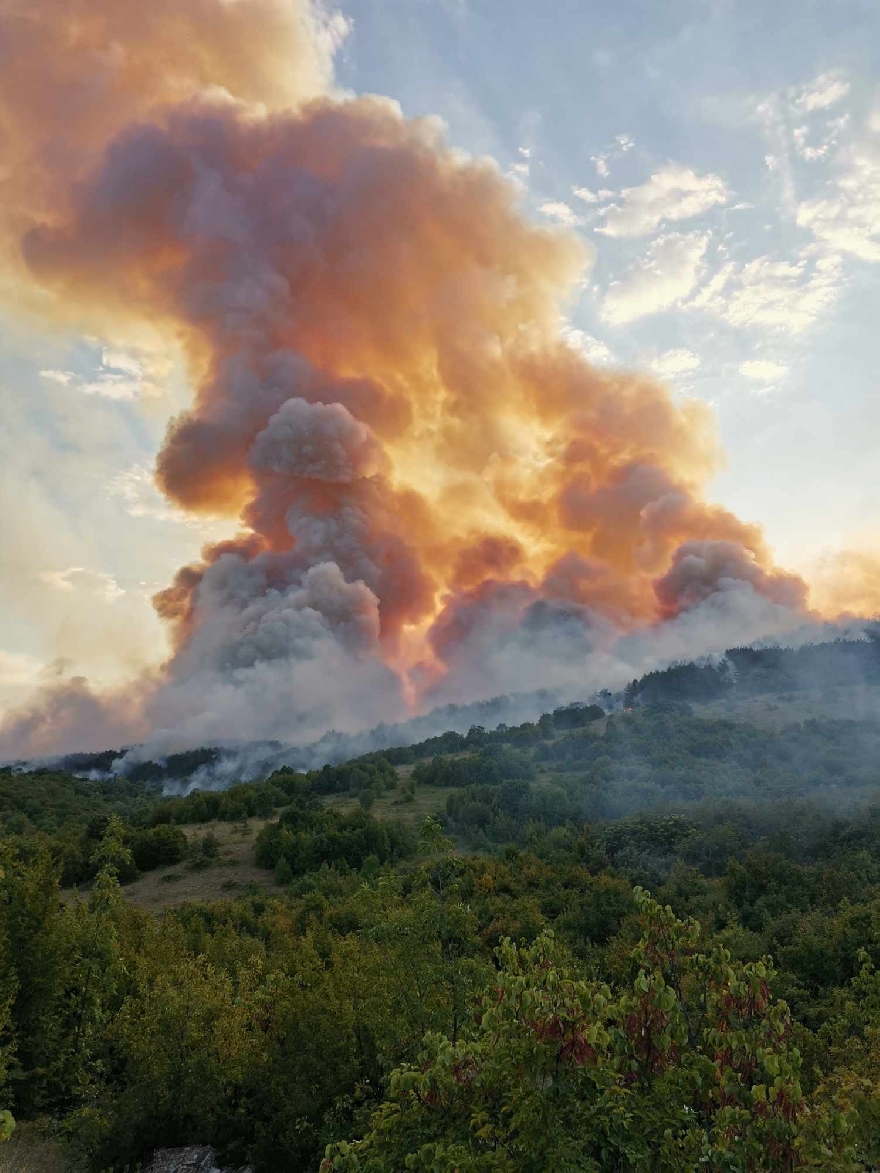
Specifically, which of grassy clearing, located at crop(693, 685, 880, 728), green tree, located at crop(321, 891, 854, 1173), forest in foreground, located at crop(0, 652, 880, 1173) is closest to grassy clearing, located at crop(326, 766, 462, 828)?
forest in foreground, located at crop(0, 652, 880, 1173)

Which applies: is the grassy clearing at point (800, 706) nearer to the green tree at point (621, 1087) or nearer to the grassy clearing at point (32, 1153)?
the grassy clearing at point (32, 1153)

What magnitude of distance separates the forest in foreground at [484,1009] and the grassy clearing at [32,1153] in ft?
0.58

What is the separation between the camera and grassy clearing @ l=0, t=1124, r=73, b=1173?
1469cm

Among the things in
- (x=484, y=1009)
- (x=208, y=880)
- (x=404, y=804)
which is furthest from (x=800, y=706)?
(x=484, y=1009)

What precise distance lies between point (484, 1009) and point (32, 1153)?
13497mm

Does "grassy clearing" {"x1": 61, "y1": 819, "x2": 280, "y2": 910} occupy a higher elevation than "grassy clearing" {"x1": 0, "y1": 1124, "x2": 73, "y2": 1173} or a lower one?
lower

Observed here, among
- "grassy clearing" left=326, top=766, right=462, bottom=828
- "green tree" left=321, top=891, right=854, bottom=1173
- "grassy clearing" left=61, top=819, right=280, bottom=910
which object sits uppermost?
"green tree" left=321, top=891, right=854, bottom=1173

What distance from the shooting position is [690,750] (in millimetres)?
91188

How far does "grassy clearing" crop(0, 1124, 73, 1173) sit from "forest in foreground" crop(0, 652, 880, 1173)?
0.18 m

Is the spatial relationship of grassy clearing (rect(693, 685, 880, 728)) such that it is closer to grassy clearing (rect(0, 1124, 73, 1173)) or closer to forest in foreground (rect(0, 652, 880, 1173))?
forest in foreground (rect(0, 652, 880, 1173))

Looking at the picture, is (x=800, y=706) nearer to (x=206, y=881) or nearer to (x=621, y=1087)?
(x=206, y=881)

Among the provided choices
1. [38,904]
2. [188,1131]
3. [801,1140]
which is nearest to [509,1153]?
[801,1140]

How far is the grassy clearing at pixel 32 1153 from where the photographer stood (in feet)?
48.2

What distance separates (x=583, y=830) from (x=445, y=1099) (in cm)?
6005
